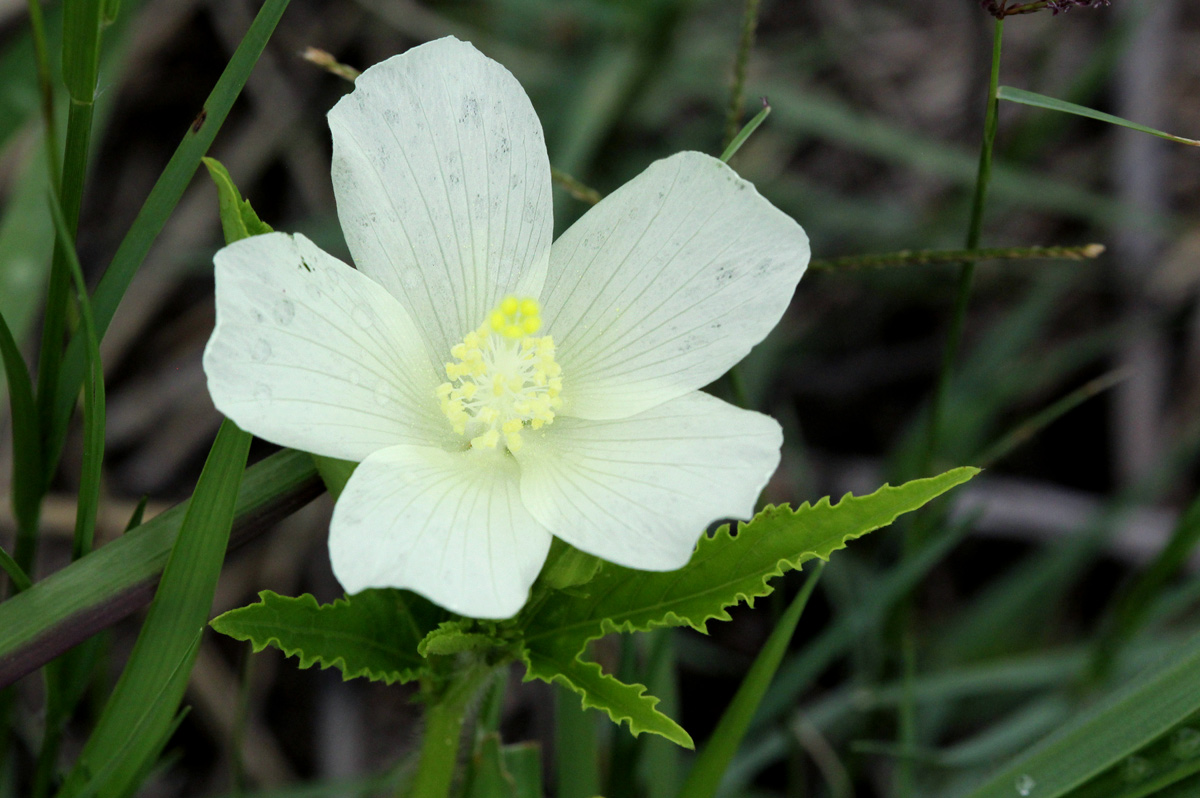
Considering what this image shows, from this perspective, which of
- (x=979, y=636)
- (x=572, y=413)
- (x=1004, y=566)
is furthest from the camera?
(x=1004, y=566)

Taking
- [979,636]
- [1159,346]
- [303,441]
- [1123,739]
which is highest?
[303,441]

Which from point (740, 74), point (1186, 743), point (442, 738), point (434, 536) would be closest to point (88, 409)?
point (434, 536)

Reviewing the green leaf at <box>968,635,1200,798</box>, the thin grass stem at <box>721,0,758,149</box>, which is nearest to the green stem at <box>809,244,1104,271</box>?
the thin grass stem at <box>721,0,758,149</box>

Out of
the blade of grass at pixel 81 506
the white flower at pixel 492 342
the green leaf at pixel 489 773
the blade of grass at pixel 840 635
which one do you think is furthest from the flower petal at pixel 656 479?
the blade of grass at pixel 840 635

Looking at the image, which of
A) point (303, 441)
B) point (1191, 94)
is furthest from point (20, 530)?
point (1191, 94)

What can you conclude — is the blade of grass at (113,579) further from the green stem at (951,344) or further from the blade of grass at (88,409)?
the green stem at (951,344)

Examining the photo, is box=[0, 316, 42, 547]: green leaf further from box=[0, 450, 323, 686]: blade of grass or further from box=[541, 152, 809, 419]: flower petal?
box=[541, 152, 809, 419]: flower petal

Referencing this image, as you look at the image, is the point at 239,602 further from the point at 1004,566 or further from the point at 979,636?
the point at 1004,566

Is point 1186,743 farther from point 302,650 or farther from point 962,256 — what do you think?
point 302,650
